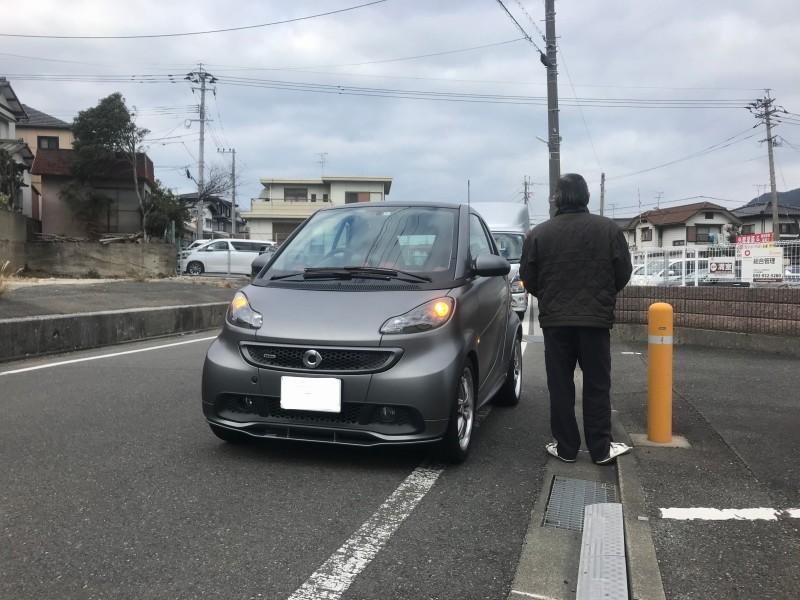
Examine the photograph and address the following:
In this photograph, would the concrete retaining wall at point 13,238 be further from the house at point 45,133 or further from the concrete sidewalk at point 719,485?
the house at point 45,133

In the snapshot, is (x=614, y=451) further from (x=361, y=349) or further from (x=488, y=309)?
(x=361, y=349)

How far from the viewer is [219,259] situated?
80.0 feet

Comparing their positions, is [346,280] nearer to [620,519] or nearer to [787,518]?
[620,519]

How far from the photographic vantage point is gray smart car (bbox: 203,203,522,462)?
3.36 metres

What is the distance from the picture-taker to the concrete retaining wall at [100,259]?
825 inches

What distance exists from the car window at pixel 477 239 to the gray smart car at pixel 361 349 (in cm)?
25

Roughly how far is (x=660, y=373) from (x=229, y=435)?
267 cm

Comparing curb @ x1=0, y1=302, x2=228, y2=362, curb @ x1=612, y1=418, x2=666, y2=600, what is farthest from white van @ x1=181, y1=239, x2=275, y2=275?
curb @ x1=612, y1=418, x2=666, y2=600

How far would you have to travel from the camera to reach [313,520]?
2916 millimetres

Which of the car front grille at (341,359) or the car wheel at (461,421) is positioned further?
the car wheel at (461,421)

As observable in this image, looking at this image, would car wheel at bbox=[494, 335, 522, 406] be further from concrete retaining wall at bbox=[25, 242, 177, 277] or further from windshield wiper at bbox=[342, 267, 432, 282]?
concrete retaining wall at bbox=[25, 242, 177, 277]

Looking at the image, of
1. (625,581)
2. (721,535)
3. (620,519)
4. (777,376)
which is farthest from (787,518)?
(777,376)

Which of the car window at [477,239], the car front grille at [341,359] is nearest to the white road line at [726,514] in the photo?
the car front grille at [341,359]

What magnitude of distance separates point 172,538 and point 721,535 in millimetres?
2317
